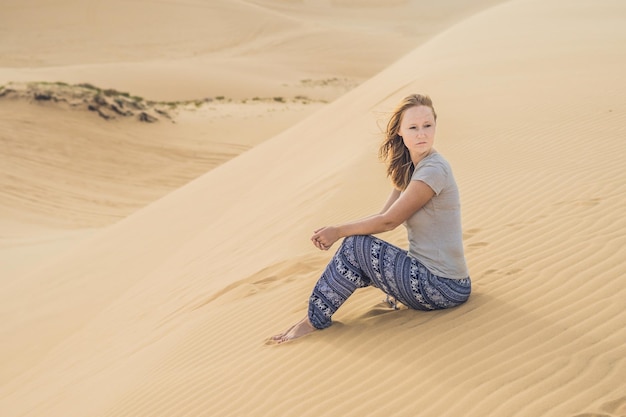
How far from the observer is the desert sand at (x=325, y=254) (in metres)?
3.45

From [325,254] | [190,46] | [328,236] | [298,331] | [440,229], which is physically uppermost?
[190,46]

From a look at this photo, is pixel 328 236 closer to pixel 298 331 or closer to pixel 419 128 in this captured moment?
pixel 298 331

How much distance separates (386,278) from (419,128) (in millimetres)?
Answer: 823

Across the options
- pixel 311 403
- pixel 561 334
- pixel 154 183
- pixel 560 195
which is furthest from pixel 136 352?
pixel 154 183

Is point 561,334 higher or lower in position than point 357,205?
lower

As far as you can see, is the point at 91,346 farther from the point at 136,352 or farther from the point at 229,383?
the point at 229,383

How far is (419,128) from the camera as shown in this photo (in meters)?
3.79

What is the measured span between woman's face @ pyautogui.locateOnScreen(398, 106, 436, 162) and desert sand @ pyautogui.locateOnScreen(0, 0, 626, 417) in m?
0.93

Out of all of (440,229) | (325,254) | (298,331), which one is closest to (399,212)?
(440,229)

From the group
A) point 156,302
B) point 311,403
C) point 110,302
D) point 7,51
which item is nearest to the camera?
point 311,403

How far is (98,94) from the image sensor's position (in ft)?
66.2

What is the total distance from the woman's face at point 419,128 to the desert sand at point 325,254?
0.93 metres

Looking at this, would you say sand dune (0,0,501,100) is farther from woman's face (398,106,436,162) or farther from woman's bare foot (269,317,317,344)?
woman's face (398,106,436,162)

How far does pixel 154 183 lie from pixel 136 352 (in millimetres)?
11853
